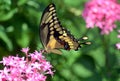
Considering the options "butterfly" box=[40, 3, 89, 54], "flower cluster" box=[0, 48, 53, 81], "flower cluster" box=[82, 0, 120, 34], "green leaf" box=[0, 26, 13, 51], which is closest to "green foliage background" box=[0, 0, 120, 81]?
"green leaf" box=[0, 26, 13, 51]

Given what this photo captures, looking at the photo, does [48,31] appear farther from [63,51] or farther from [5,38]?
[63,51]

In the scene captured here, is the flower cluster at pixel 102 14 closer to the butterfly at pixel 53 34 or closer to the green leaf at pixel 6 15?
the green leaf at pixel 6 15

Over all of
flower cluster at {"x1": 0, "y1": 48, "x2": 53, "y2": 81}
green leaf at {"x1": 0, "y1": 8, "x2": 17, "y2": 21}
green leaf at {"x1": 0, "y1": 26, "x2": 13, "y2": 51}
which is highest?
green leaf at {"x1": 0, "y1": 8, "x2": 17, "y2": 21}

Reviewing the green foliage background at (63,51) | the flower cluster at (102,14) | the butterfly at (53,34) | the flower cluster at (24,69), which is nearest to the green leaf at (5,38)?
the green foliage background at (63,51)

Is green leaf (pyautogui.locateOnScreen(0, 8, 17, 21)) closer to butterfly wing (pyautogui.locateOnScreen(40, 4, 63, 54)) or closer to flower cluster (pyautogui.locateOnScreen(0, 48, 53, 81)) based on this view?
butterfly wing (pyautogui.locateOnScreen(40, 4, 63, 54))

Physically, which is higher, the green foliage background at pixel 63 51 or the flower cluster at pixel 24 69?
the green foliage background at pixel 63 51
